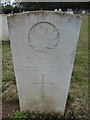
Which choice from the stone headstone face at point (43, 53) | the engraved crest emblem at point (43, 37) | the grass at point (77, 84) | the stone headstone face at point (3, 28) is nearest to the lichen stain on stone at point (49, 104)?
the stone headstone face at point (43, 53)

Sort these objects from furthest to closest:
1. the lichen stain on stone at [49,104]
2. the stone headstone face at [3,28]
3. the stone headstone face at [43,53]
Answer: the stone headstone face at [3,28], the lichen stain on stone at [49,104], the stone headstone face at [43,53]

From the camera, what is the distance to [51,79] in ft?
13.5

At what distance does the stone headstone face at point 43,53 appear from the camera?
388 centimetres

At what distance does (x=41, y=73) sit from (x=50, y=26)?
60cm

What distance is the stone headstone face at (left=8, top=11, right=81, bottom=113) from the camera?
3.88m

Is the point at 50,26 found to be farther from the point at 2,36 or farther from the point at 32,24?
the point at 2,36

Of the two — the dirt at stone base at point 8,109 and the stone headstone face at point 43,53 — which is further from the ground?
the stone headstone face at point 43,53

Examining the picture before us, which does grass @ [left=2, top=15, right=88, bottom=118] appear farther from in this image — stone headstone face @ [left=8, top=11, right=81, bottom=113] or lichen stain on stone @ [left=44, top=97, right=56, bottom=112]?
stone headstone face @ [left=8, top=11, right=81, bottom=113]

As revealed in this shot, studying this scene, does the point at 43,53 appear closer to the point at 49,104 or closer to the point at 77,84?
the point at 49,104

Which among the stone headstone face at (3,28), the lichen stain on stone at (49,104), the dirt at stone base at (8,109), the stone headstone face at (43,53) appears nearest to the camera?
the stone headstone face at (43,53)

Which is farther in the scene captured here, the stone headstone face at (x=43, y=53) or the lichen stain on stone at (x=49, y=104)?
the lichen stain on stone at (x=49, y=104)

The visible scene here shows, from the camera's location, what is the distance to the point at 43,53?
4.00 meters

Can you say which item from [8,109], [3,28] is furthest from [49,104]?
[3,28]

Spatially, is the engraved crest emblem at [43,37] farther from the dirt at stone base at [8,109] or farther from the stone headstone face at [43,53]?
the dirt at stone base at [8,109]
